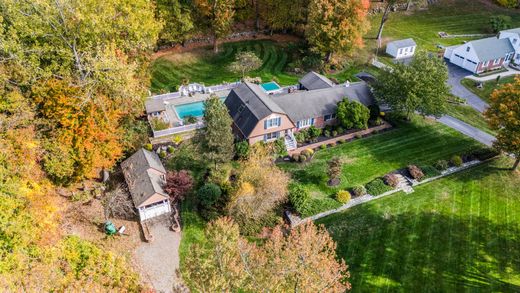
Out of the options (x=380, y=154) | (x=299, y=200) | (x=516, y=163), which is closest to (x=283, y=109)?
(x=380, y=154)

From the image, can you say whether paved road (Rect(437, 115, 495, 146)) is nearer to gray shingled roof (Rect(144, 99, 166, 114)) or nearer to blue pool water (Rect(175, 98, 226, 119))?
blue pool water (Rect(175, 98, 226, 119))

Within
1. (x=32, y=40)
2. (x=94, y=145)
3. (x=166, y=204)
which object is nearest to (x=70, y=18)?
(x=32, y=40)

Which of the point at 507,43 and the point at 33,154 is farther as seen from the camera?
the point at 507,43

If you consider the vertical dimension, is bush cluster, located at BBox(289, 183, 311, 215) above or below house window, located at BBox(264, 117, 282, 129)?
below

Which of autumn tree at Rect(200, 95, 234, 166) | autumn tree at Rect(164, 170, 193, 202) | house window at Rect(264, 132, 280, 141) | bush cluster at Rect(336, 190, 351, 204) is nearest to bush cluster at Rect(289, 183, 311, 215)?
bush cluster at Rect(336, 190, 351, 204)

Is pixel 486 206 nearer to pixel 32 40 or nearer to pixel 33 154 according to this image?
pixel 33 154

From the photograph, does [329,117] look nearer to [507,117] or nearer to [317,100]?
[317,100]
